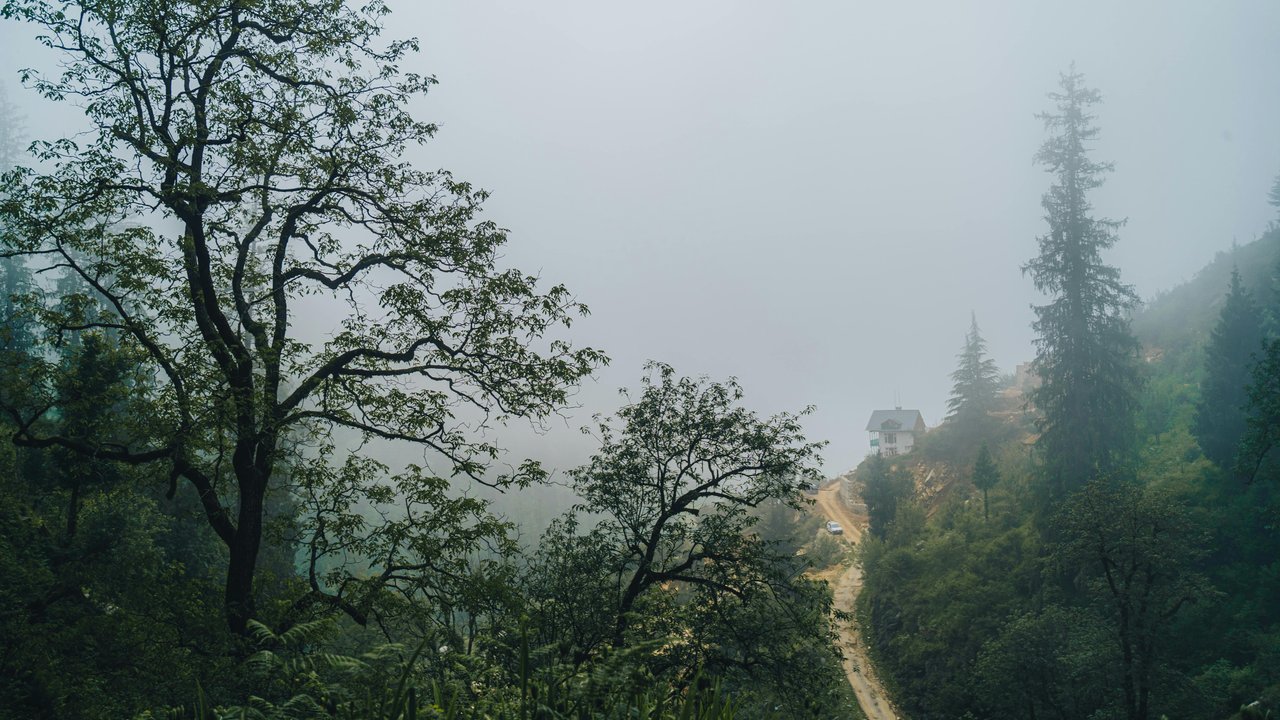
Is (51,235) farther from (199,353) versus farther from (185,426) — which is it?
(185,426)

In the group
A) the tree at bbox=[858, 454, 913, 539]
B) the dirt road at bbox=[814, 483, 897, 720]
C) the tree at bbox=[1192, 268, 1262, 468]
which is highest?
the tree at bbox=[1192, 268, 1262, 468]

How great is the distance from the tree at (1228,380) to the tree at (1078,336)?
9.40 feet

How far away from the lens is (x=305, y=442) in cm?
945

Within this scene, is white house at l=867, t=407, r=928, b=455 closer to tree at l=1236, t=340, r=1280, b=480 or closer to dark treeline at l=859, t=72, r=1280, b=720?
dark treeline at l=859, t=72, r=1280, b=720

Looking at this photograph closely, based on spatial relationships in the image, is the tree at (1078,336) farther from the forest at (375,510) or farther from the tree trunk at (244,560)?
the tree trunk at (244,560)

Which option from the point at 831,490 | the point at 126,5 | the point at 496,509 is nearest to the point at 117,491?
the point at 126,5

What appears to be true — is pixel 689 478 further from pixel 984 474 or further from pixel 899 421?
pixel 899 421

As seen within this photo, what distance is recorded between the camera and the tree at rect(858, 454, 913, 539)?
40719mm

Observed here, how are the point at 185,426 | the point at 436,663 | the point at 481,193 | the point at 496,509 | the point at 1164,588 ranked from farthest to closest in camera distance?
the point at 496,509
the point at 1164,588
the point at 481,193
the point at 185,426
the point at 436,663

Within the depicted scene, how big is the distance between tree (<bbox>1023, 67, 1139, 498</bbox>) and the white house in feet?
127

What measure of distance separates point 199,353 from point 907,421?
72890mm

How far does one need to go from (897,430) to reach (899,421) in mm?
1230

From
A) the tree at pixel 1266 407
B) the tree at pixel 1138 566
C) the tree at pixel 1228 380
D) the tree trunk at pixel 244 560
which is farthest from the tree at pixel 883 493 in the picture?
the tree trunk at pixel 244 560

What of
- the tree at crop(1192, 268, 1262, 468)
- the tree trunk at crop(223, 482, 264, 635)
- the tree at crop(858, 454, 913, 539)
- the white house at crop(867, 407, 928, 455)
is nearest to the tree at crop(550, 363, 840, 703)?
the tree trunk at crop(223, 482, 264, 635)
